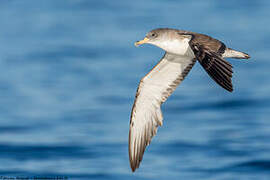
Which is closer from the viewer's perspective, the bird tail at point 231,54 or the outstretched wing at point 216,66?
the outstretched wing at point 216,66

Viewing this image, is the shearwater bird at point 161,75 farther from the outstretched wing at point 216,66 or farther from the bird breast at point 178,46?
the outstretched wing at point 216,66

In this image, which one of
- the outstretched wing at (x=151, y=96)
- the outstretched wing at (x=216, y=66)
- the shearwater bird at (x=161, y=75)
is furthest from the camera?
the outstretched wing at (x=151, y=96)

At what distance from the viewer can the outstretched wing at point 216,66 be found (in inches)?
400

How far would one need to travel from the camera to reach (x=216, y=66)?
34.1ft

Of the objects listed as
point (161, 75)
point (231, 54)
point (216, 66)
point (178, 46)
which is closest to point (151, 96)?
point (161, 75)

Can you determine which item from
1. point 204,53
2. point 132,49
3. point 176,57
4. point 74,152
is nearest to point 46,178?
point 74,152

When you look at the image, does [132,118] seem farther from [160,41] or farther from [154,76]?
[160,41]

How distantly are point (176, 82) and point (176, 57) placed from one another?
29.2 inches

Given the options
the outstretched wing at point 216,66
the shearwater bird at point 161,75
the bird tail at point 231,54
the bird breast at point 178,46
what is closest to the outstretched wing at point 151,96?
the shearwater bird at point 161,75

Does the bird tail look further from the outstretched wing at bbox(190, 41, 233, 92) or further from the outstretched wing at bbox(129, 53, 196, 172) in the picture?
the outstretched wing at bbox(190, 41, 233, 92)

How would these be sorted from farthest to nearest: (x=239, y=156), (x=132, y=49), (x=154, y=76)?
(x=132, y=49), (x=239, y=156), (x=154, y=76)

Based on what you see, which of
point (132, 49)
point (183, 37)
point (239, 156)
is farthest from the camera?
point (132, 49)

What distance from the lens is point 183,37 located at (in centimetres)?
1231

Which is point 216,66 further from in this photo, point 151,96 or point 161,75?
point 151,96
